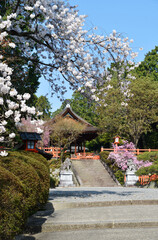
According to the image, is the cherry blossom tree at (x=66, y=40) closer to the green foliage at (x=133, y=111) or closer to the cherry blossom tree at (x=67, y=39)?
the cherry blossom tree at (x=67, y=39)

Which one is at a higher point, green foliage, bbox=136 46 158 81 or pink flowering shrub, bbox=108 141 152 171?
green foliage, bbox=136 46 158 81

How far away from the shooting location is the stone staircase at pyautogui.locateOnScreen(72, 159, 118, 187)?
2594 centimetres

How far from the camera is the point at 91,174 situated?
28.4 m

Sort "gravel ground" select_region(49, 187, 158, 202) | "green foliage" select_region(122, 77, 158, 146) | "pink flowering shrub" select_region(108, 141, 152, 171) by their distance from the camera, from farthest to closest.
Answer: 1. "green foliage" select_region(122, 77, 158, 146)
2. "pink flowering shrub" select_region(108, 141, 152, 171)
3. "gravel ground" select_region(49, 187, 158, 202)

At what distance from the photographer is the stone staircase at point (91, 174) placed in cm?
2594

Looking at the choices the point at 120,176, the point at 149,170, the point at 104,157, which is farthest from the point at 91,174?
the point at 149,170

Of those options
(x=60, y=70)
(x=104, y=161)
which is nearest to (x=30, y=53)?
(x=60, y=70)

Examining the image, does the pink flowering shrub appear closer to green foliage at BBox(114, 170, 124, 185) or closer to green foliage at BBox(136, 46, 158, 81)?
green foliage at BBox(114, 170, 124, 185)

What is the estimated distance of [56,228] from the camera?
7.23m

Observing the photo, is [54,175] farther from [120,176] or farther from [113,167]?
[113,167]

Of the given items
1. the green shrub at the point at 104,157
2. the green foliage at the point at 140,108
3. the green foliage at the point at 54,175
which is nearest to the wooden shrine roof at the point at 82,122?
the green foliage at the point at 140,108

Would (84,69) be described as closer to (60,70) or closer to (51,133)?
(60,70)

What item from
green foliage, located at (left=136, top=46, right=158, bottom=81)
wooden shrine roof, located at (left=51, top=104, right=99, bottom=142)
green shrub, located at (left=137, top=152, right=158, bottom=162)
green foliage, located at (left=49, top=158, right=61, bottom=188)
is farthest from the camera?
green foliage, located at (left=136, top=46, right=158, bottom=81)

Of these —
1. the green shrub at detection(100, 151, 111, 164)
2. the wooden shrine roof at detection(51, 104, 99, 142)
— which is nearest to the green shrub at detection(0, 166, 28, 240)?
the green shrub at detection(100, 151, 111, 164)
